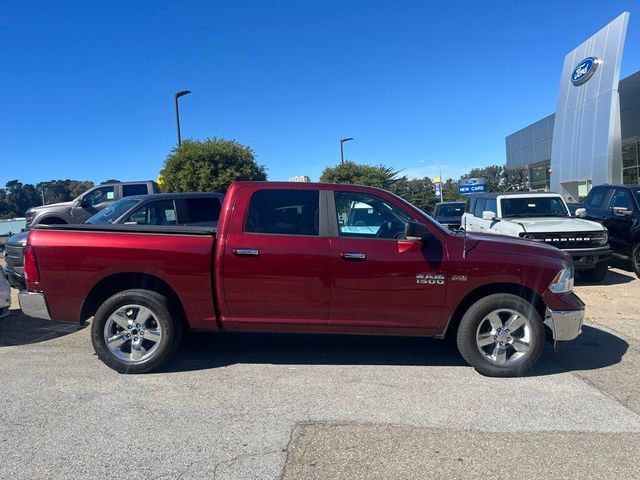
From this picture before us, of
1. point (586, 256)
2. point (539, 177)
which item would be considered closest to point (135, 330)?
point (586, 256)

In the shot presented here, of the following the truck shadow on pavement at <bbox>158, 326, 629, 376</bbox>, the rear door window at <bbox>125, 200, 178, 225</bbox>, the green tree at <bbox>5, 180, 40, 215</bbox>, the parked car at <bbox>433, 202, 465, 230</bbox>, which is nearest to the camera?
the truck shadow on pavement at <bbox>158, 326, 629, 376</bbox>

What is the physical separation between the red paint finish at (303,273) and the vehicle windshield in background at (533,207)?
21.0 feet

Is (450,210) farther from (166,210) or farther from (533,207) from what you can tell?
(166,210)

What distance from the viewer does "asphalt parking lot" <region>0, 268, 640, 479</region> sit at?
3270 mm

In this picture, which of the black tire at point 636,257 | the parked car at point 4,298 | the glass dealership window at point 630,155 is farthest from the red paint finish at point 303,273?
the glass dealership window at point 630,155

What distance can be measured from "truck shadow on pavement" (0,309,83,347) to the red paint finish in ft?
5.98

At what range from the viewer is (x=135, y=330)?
4945 mm

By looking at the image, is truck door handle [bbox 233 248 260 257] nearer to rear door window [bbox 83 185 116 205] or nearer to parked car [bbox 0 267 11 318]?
parked car [bbox 0 267 11 318]

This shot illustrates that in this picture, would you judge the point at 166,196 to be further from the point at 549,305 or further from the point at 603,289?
the point at 603,289

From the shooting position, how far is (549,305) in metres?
4.84

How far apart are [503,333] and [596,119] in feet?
80.6

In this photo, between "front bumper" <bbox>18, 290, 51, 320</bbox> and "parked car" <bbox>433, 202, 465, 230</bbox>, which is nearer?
"front bumper" <bbox>18, 290, 51, 320</bbox>

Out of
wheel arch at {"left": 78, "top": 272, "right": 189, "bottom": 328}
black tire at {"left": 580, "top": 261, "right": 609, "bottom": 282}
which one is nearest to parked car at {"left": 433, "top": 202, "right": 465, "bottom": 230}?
black tire at {"left": 580, "top": 261, "right": 609, "bottom": 282}

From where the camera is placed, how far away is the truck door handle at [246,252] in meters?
4.81
